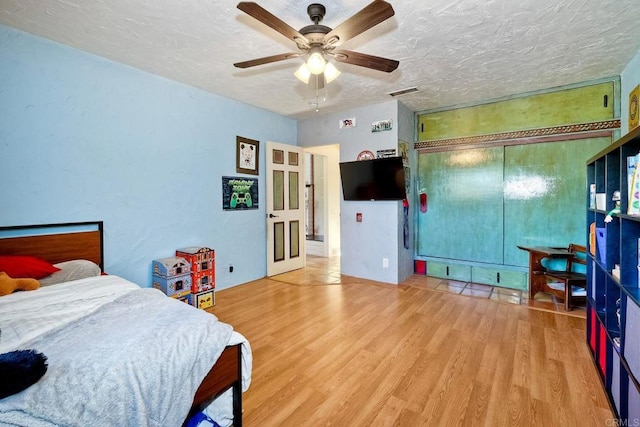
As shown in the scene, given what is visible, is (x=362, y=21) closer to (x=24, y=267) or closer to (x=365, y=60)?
(x=365, y=60)

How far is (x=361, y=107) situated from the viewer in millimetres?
4355

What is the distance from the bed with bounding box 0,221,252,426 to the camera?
3.37ft

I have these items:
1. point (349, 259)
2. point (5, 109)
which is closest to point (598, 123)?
point (349, 259)

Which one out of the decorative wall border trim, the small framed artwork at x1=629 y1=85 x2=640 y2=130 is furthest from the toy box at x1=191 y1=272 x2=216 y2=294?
the small framed artwork at x1=629 y1=85 x2=640 y2=130

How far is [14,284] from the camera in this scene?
1.94m

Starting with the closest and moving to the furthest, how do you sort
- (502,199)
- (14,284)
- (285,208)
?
1. (14,284)
2. (502,199)
3. (285,208)

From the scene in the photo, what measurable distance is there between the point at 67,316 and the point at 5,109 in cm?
196

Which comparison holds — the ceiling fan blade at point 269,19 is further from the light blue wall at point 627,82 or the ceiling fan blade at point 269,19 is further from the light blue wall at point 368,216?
the light blue wall at point 627,82

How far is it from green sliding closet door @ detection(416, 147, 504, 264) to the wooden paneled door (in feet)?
6.45

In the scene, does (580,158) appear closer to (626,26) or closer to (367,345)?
(626,26)

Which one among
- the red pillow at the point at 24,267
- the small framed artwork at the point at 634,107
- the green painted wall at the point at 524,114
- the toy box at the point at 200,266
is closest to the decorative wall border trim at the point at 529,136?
the green painted wall at the point at 524,114

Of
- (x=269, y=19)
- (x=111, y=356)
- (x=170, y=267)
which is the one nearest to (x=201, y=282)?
(x=170, y=267)

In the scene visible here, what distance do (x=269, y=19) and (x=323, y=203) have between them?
4.96 m

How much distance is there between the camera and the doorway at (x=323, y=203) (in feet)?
20.5
